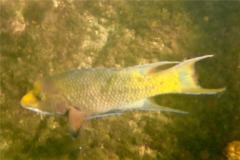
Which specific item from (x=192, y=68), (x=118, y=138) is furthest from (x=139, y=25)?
(x=192, y=68)

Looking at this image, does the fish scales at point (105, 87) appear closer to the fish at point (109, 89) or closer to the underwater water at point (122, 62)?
the fish at point (109, 89)

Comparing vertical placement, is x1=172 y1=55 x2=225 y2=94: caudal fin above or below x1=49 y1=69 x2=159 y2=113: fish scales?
above

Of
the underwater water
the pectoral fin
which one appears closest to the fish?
the pectoral fin

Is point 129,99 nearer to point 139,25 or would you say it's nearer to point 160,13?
point 139,25

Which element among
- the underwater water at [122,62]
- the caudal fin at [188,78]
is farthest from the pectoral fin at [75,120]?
the underwater water at [122,62]

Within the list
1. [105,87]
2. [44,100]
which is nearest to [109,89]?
[105,87]

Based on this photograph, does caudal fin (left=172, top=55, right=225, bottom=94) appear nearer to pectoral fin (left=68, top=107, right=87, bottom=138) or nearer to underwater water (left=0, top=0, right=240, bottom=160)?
pectoral fin (left=68, top=107, right=87, bottom=138)
